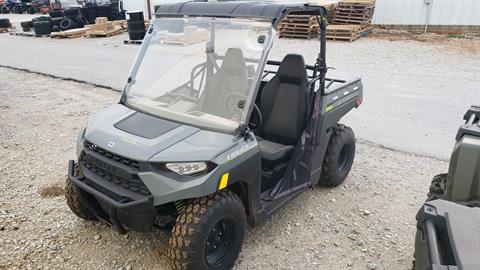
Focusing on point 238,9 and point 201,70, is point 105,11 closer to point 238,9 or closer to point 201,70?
point 201,70

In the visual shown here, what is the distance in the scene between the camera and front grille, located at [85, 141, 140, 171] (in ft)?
8.28

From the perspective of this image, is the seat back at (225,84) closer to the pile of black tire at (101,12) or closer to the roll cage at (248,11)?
the roll cage at (248,11)

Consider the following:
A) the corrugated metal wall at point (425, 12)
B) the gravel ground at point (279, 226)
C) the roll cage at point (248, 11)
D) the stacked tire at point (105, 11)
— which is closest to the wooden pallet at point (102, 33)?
the stacked tire at point (105, 11)

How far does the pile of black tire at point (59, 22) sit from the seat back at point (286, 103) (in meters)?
15.7

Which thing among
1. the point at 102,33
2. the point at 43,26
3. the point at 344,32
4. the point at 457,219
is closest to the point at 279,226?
the point at 457,219

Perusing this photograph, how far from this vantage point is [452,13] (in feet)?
41.3

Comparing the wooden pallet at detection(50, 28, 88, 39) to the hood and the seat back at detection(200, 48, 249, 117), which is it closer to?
the hood

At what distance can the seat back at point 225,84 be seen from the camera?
2918mm

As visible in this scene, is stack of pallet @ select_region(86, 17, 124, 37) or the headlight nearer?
the headlight

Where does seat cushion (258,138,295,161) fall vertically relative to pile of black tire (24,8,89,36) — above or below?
below

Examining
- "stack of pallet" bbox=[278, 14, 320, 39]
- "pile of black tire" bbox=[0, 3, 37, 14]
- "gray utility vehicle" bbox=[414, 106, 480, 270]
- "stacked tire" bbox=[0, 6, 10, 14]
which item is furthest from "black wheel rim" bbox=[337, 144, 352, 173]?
"stacked tire" bbox=[0, 6, 10, 14]

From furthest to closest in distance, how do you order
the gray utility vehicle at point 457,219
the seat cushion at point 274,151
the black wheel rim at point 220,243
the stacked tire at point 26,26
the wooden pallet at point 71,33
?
the stacked tire at point 26,26
the wooden pallet at point 71,33
the seat cushion at point 274,151
the black wheel rim at point 220,243
the gray utility vehicle at point 457,219

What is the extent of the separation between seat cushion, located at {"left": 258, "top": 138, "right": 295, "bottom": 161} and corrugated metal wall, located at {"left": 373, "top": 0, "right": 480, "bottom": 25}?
38.2 ft

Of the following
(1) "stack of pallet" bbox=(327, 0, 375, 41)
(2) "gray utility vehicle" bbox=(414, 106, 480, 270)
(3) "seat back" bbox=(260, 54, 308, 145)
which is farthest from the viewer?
(1) "stack of pallet" bbox=(327, 0, 375, 41)
